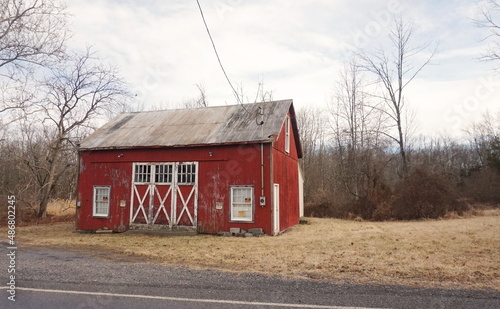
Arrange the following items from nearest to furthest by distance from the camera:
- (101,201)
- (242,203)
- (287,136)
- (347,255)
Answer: (347,255)
(242,203)
(101,201)
(287,136)

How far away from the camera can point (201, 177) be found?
14562 millimetres

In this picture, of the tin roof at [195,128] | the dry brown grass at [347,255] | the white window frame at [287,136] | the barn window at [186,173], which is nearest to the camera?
the dry brown grass at [347,255]

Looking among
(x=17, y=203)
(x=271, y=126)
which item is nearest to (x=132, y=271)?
(x=271, y=126)

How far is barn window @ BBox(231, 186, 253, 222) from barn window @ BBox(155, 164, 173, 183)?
9.54ft

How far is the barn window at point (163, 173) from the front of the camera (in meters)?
14.9

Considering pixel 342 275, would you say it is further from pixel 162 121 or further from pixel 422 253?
pixel 162 121

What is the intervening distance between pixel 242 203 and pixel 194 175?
94.8 inches

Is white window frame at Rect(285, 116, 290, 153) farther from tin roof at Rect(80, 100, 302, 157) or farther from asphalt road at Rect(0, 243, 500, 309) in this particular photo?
asphalt road at Rect(0, 243, 500, 309)

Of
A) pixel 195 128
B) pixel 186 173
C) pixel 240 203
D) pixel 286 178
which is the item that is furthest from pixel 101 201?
pixel 286 178

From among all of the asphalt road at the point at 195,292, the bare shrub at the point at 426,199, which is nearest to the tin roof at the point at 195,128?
the asphalt road at the point at 195,292

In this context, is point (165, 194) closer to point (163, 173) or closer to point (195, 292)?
point (163, 173)

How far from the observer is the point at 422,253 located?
28.6ft

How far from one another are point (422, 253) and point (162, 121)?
44.4 ft

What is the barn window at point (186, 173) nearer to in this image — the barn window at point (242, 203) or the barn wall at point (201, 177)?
the barn wall at point (201, 177)
